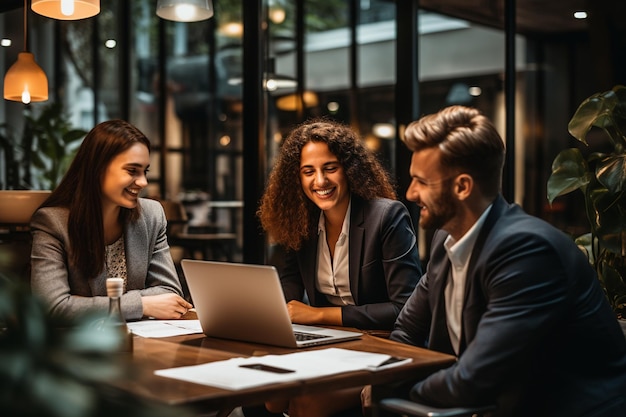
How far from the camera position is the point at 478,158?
198cm

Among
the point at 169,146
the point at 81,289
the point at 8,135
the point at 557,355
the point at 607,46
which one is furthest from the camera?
the point at 169,146

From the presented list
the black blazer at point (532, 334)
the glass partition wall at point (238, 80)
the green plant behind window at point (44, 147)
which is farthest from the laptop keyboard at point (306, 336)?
the green plant behind window at point (44, 147)

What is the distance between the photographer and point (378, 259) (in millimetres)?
2771

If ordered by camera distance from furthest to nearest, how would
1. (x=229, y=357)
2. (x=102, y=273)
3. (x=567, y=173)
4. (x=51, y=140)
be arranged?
1. (x=51, y=140)
2. (x=567, y=173)
3. (x=102, y=273)
4. (x=229, y=357)

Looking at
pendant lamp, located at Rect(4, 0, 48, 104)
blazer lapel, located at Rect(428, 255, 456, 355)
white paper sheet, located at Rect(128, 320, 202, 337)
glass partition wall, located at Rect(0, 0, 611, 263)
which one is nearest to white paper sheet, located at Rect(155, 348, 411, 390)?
blazer lapel, located at Rect(428, 255, 456, 355)

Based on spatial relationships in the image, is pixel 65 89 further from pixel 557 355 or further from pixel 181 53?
pixel 557 355

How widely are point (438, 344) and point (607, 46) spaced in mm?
2977

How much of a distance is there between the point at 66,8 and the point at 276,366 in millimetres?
2071

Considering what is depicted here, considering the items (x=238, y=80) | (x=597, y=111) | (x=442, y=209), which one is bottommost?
(x=442, y=209)

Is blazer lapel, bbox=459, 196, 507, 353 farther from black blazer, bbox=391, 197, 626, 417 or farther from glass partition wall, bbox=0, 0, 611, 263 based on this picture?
glass partition wall, bbox=0, 0, 611, 263

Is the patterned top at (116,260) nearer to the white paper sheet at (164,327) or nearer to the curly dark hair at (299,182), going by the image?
the white paper sheet at (164,327)

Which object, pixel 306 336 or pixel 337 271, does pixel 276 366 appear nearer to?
pixel 306 336

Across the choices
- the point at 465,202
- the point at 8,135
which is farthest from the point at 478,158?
the point at 8,135

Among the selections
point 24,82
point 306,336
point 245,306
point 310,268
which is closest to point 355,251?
point 310,268
